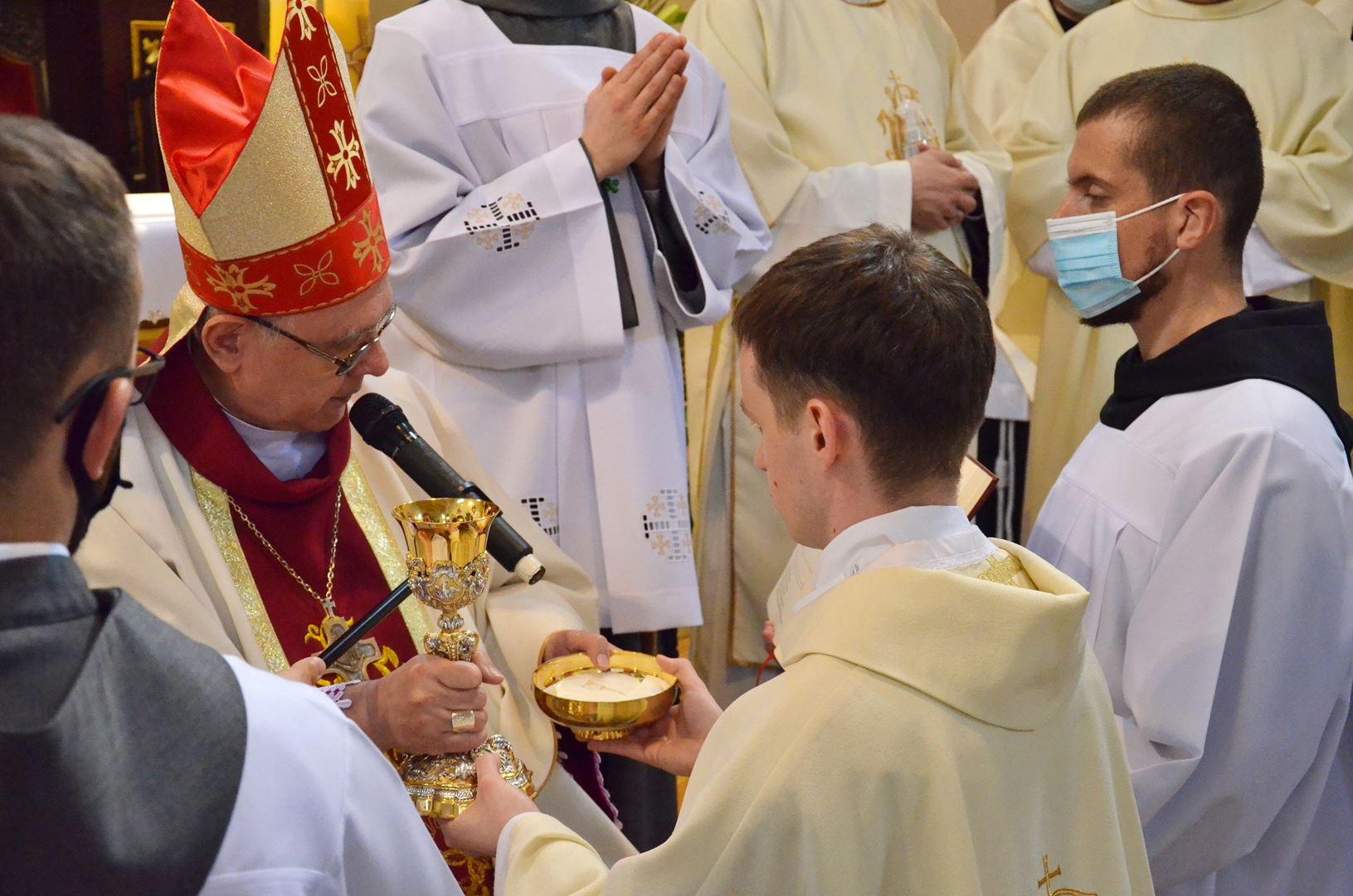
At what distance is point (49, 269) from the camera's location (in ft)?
3.56

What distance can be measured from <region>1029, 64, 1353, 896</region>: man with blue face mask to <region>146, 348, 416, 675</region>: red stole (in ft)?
4.42

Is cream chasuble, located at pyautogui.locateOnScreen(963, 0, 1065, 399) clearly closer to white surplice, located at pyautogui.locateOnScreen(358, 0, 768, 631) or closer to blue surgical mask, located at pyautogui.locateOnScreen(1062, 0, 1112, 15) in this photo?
blue surgical mask, located at pyautogui.locateOnScreen(1062, 0, 1112, 15)

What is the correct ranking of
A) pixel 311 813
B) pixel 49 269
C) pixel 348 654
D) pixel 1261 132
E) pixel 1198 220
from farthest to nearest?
pixel 1261 132 < pixel 1198 220 < pixel 348 654 < pixel 311 813 < pixel 49 269

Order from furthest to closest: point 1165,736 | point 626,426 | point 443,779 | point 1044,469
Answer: point 1044,469 < point 626,426 < point 1165,736 < point 443,779

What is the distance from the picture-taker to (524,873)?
1777 millimetres

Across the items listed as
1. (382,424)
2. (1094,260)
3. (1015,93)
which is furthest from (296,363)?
(1015,93)

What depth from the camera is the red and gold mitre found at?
224 centimetres

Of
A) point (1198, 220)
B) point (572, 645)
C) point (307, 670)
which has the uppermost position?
point (1198, 220)

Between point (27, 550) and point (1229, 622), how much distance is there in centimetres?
198

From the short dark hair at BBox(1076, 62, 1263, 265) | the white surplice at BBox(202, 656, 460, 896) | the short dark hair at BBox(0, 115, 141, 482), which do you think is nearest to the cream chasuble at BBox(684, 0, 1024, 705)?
the short dark hair at BBox(1076, 62, 1263, 265)

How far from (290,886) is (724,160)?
9.30ft

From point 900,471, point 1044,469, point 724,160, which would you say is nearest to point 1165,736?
point 900,471

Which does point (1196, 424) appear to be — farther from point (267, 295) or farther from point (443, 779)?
point (267, 295)

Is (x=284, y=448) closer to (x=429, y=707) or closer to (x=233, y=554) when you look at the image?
(x=233, y=554)
